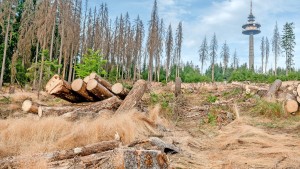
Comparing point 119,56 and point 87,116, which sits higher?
point 119,56

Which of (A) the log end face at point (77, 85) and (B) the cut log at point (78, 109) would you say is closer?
(B) the cut log at point (78, 109)

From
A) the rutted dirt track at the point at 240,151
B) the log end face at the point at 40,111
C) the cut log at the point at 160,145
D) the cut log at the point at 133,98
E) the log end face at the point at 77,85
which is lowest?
the rutted dirt track at the point at 240,151

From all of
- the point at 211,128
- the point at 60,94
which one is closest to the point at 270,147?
the point at 211,128

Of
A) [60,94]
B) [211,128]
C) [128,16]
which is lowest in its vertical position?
[211,128]

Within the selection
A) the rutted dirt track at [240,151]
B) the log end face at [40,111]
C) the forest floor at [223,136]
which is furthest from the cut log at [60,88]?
the rutted dirt track at [240,151]

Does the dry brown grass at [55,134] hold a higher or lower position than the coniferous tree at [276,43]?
lower

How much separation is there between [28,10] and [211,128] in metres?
28.6

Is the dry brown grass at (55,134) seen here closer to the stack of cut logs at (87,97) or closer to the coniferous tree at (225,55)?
the stack of cut logs at (87,97)

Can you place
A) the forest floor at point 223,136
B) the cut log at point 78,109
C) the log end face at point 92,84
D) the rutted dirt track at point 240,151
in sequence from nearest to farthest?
1. the rutted dirt track at point 240,151
2. the forest floor at point 223,136
3. the cut log at point 78,109
4. the log end face at point 92,84

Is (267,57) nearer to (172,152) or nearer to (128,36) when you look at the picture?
(128,36)

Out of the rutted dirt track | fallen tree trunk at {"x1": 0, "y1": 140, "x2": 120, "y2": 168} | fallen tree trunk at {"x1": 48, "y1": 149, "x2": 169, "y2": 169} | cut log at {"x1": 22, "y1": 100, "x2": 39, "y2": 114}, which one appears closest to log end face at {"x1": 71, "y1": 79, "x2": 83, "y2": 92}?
cut log at {"x1": 22, "y1": 100, "x2": 39, "y2": 114}

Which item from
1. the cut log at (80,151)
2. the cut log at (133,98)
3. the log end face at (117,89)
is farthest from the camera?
the log end face at (117,89)

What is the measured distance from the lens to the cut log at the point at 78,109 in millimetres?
9227

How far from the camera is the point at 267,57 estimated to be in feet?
286
